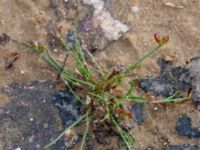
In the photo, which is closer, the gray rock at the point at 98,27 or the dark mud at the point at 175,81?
the dark mud at the point at 175,81

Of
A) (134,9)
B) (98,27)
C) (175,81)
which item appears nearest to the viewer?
(175,81)

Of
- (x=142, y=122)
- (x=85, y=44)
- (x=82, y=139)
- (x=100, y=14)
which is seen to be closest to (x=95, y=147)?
(x=82, y=139)

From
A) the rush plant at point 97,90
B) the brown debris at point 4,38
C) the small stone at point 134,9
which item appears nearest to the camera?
the rush plant at point 97,90

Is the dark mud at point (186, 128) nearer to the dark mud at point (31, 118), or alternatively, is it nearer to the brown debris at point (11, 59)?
the dark mud at point (31, 118)

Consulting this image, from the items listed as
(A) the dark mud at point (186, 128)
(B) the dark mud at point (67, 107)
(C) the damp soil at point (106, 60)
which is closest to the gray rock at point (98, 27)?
(C) the damp soil at point (106, 60)

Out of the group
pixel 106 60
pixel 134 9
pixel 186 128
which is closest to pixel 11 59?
pixel 106 60

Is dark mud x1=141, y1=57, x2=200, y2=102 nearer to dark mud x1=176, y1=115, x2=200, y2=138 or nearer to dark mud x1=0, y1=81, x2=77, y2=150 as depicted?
dark mud x1=176, y1=115, x2=200, y2=138

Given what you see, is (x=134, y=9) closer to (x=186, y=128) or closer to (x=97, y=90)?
(x=97, y=90)

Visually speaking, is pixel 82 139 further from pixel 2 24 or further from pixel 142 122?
pixel 2 24

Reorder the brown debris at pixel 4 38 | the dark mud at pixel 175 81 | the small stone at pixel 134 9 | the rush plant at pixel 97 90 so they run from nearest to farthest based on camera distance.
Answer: the rush plant at pixel 97 90 < the dark mud at pixel 175 81 < the brown debris at pixel 4 38 < the small stone at pixel 134 9
